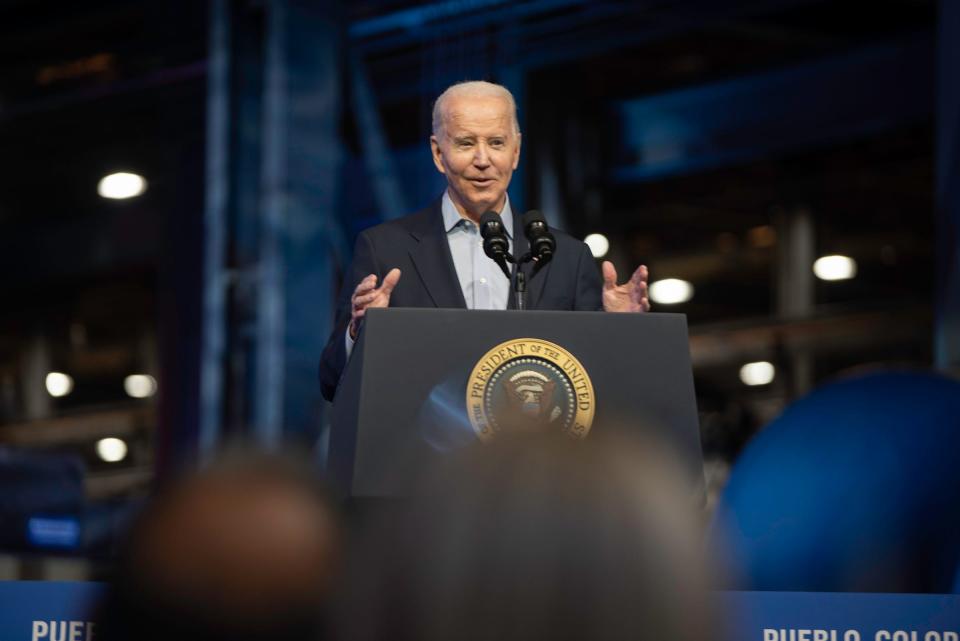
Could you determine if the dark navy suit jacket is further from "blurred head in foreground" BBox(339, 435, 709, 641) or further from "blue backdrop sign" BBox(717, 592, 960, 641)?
"blurred head in foreground" BBox(339, 435, 709, 641)

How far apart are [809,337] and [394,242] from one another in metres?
9.40

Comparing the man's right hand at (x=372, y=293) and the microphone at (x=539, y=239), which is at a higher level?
the microphone at (x=539, y=239)

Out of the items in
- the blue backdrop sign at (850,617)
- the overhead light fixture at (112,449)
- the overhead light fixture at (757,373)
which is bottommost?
the blue backdrop sign at (850,617)

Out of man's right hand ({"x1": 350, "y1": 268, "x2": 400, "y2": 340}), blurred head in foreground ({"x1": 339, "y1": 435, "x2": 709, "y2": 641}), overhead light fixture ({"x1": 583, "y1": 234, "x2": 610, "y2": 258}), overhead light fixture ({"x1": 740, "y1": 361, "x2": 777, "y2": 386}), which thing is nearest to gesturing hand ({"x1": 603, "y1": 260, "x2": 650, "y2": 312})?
man's right hand ({"x1": 350, "y1": 268, "x2": 400, "y2": 340})

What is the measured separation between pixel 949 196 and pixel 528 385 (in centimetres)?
487

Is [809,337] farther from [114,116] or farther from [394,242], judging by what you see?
[394,242]

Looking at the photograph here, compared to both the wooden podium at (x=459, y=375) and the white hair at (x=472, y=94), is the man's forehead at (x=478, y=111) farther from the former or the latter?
the wooden podium at (x=459, y=375)

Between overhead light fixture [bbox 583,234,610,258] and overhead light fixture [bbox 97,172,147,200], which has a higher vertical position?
overhead light fixture [bbox 97,172,147,200]

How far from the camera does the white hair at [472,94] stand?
2438mm

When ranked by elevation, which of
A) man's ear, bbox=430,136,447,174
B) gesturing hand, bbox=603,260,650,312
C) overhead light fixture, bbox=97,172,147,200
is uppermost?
overhead light fixture, bbox=97,172,147,200

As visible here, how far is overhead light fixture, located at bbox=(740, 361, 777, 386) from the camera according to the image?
11.6 m

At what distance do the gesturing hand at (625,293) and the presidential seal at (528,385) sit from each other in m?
0.29

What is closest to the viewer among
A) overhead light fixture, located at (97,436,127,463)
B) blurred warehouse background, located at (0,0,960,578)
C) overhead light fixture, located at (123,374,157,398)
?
blurred warehouse background, located at (0,0,960,578)

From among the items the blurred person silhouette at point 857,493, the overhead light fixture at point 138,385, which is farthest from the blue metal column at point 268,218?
the overhead light fixture at point 138,385
